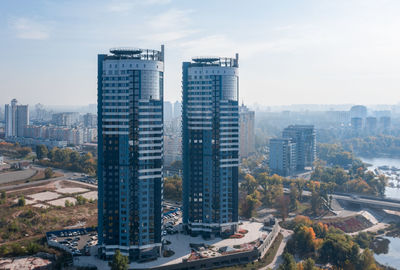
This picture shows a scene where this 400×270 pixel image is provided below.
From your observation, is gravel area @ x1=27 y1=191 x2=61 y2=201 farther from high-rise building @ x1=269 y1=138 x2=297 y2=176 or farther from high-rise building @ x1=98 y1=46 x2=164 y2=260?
high-rise building @ x1=269 y1=138 x2=297 y2=176

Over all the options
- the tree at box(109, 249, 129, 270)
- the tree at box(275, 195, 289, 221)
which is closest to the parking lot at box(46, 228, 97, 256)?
the tree at box(109, 249, 129, 270)

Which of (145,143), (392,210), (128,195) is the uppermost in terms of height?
(145,143)

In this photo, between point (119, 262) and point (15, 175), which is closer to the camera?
point (119, 262)

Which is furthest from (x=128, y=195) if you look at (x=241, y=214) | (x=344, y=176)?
(x=344, y=176)

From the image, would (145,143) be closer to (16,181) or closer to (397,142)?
(16,181)

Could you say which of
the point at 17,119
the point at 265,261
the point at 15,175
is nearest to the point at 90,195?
the point at 15,175

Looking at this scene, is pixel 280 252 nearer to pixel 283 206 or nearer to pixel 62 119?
pixel 283 206
